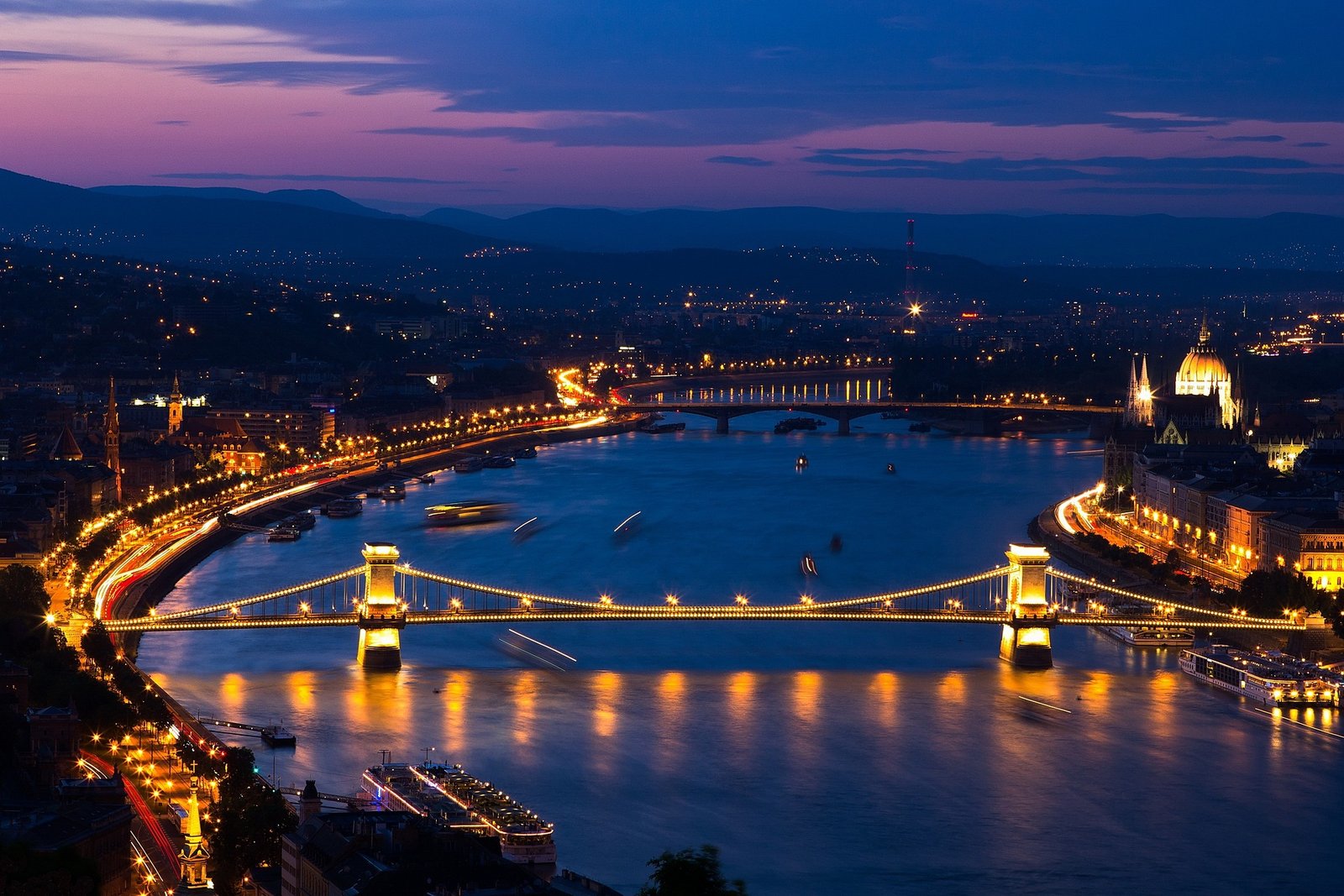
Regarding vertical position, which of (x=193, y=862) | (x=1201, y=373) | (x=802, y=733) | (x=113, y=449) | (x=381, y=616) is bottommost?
(x=802, y=733)

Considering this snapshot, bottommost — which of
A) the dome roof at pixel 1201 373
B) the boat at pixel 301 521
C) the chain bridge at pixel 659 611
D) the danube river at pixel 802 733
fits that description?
the danube river at pixel 802 733

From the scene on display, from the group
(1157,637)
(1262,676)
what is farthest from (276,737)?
(1157,637)

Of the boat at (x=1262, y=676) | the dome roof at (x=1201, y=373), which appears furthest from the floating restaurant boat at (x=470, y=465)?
the boat at (x=1262, y=676)

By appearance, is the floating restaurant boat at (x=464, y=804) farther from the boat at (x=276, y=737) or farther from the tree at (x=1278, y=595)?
the tree at (x=1278, y=595)

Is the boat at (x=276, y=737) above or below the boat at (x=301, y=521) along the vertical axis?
below

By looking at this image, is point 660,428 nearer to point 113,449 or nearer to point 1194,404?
point 1194,404

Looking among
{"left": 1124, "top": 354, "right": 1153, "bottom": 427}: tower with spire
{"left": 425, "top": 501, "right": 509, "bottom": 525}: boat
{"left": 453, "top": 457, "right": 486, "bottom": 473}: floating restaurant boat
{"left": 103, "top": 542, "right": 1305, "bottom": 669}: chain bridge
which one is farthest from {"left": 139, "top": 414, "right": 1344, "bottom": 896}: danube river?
{"left": 1124, "top": 354, "right": 1153, "bottom": 427}: tower with spire
